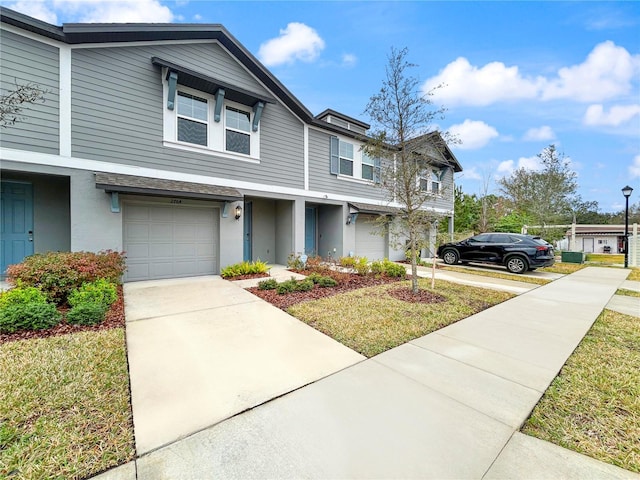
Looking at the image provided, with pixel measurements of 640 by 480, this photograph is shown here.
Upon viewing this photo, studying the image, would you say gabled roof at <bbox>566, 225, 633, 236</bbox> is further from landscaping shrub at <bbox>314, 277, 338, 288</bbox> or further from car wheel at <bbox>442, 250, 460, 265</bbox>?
landscaping shrub at <bbox>314, 277, 338, 288</bbox>

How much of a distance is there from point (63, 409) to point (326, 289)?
16.6ft

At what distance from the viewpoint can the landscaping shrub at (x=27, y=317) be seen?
3.66 m

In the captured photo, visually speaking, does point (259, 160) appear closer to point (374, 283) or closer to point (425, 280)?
point (374, 283)

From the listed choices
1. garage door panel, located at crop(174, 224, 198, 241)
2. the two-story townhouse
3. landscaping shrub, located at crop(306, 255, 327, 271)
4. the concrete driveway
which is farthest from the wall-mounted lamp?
the concrete driveway

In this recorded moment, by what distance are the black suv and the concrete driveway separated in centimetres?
1003

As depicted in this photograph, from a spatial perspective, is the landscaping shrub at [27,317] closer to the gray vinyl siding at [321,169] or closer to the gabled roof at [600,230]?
the gray vinyl siding at [321,169]

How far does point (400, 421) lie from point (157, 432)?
6.26ft

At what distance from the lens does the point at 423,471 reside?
5.68 ft

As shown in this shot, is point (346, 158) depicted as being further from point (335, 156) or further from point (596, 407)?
point (596, 407)

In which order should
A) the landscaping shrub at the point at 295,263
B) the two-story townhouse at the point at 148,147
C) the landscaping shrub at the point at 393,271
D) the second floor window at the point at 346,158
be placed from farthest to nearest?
1. the second floor window at the point at 346,158
2. the landscaping shrub at the point at 295,263
3. the landscaping shrub at the point at 393,271
4. the two-story townhouse at the point at 148,147

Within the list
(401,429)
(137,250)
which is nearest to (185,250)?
(137,250)

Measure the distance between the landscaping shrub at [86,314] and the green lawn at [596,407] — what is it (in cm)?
546

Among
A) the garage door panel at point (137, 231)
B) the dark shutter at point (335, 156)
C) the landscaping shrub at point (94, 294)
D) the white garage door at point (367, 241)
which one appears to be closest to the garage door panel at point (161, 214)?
the garage door panel at point (137, 231)

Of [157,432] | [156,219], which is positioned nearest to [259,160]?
[156,219]
